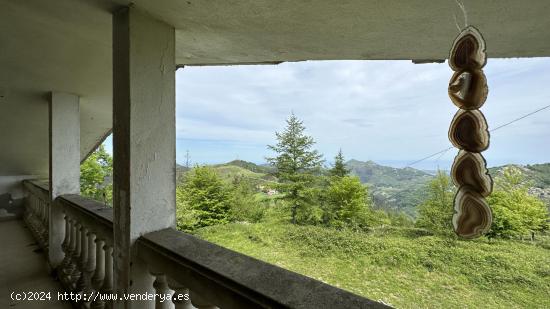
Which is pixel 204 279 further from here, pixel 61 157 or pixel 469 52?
pixel 61 157

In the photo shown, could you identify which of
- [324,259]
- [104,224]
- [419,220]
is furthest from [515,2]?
[419,220]

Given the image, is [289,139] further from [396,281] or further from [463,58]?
[463,58]

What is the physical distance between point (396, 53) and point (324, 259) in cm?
1250

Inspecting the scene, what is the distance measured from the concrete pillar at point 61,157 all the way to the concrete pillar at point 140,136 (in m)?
1.76

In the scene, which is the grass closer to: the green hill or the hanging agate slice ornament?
the green hill

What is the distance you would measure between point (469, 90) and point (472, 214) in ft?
0.66

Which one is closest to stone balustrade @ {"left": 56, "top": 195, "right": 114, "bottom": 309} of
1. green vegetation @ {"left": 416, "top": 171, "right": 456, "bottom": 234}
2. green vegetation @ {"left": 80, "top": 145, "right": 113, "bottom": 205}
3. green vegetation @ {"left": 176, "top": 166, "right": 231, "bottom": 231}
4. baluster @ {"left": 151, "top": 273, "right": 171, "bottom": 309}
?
baluster @ {"left": 151, "top": 273, "right": 171, "bottom": 309}

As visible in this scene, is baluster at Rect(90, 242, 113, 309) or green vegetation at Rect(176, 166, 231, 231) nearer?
baluster at Rect(90, 242, 113, 309)

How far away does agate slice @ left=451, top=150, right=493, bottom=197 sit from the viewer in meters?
0.43

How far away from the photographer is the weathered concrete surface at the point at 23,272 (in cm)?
191

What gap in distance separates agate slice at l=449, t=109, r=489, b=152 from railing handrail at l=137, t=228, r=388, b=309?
0.41 metres

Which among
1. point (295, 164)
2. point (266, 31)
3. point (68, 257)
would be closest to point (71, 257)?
point (68, 257)

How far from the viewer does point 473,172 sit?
0.43 meters

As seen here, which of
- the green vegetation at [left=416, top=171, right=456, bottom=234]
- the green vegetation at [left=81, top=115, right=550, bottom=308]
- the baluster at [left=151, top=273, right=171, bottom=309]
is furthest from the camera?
the green vegetation at [left=416, top=171, right=456, bottom=234]
